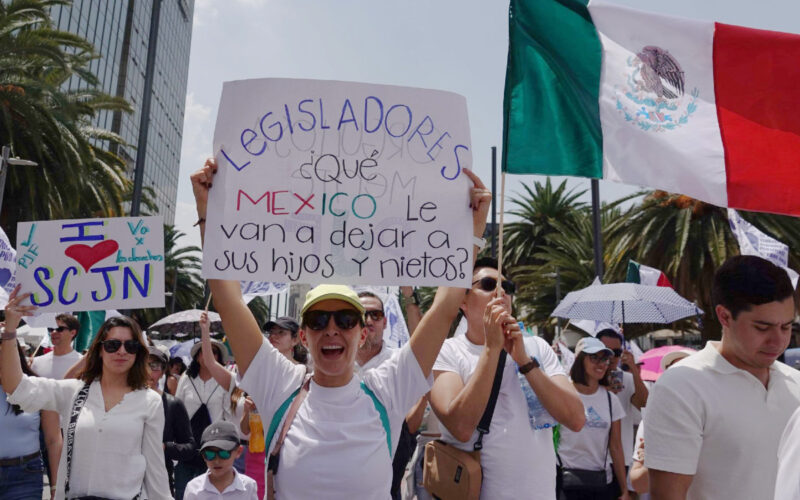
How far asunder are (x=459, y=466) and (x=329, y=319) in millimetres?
949

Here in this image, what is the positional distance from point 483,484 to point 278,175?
5.45ft

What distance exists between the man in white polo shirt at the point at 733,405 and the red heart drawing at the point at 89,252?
3.56 meters

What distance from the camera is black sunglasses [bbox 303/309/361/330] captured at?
271cm

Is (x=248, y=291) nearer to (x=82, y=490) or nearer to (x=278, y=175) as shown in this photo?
(x=82, y=490)

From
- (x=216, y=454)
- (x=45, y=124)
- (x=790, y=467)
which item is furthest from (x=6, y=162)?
(x=790, y=467)

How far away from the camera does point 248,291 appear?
26.1 feet

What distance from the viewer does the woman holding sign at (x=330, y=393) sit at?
253cm

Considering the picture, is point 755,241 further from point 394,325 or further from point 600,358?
point 394,325

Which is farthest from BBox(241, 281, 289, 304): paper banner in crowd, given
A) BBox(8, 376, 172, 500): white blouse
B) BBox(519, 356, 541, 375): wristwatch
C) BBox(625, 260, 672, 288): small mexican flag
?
BBox(625, 260, 672, 288): small mexican flag

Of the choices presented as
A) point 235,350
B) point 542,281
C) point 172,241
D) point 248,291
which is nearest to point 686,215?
point 542,281

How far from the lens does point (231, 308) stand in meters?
2.81

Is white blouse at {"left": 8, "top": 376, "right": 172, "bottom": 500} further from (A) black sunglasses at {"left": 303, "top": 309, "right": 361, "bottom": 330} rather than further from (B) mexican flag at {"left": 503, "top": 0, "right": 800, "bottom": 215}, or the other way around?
(B) mexican flag at {"left": 503, "top": 0, "right": 800, "bottom": 215}

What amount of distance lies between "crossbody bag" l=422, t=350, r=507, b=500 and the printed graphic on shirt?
2.58 metres

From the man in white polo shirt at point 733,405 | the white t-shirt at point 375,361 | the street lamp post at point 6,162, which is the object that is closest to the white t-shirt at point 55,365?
the white t-shirt at point 375,361
